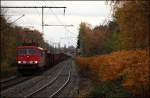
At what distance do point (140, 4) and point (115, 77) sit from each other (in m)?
6.98

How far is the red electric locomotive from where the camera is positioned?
173ft

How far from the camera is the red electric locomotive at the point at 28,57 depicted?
5284 centimetres

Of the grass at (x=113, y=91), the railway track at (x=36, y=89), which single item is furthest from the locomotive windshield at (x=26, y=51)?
the grass at (x=113, y=91)

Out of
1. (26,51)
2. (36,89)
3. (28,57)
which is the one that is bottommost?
(36,89)

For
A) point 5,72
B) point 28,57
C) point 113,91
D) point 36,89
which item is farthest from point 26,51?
point 113,91

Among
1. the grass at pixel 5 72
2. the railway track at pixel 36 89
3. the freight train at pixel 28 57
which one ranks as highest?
the freight train at pixel 28 57

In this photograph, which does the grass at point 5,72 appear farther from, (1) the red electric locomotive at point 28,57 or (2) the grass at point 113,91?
(2) the grass at point 113,91

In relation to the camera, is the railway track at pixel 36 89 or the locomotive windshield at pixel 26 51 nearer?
the railway track at pixel 36 89

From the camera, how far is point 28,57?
53219mm

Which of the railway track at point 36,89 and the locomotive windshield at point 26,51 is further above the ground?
the locomotive windshield at point 26,51

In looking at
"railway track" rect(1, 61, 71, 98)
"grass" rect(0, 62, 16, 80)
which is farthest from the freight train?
"railway track" rect(1, 61, 71, 98)

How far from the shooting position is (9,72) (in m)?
55.2

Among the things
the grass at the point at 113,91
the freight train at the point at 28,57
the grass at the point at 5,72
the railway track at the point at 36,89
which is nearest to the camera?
the grass at the point at 113,91

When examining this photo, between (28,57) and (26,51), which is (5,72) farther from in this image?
(26,51)
